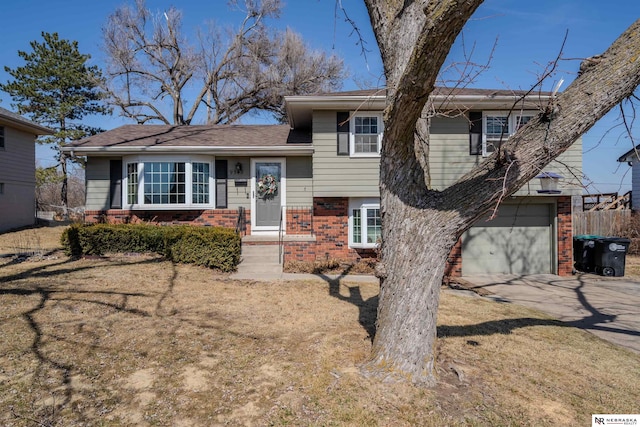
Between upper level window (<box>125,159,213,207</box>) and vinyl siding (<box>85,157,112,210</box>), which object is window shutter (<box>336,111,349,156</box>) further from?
vinyl siding (<box>85,157,112,210</box>)

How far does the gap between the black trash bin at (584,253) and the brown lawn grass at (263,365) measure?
6.00 meters

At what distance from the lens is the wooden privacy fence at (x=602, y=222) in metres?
13.7

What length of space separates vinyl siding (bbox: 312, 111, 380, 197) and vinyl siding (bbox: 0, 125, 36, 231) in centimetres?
1306

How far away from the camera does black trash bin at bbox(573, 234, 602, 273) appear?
10406 mm

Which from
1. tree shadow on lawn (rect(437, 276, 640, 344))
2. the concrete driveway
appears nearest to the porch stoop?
tree shadow on lawn (rect(437, 276, 640, 344))

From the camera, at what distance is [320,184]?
9.97 meters

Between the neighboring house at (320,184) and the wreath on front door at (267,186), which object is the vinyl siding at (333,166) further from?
the wreath on front door at (267,186)

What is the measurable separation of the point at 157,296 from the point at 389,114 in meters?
4.96

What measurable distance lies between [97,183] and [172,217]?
251cm

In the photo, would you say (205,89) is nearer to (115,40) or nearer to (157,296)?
(115,40)

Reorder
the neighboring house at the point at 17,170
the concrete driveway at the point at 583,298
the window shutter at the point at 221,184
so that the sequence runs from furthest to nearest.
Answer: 1. the neighboring house at the point at 17,170
2. the window shutter at the point at 221,184
3. the concrete driveway at the point at 583,298

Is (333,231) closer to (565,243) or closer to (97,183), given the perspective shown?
(565,243)

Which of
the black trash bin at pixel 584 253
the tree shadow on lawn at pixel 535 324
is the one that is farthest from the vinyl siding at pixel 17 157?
the black trash bin at pixel 584 253

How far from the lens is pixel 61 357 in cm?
365
